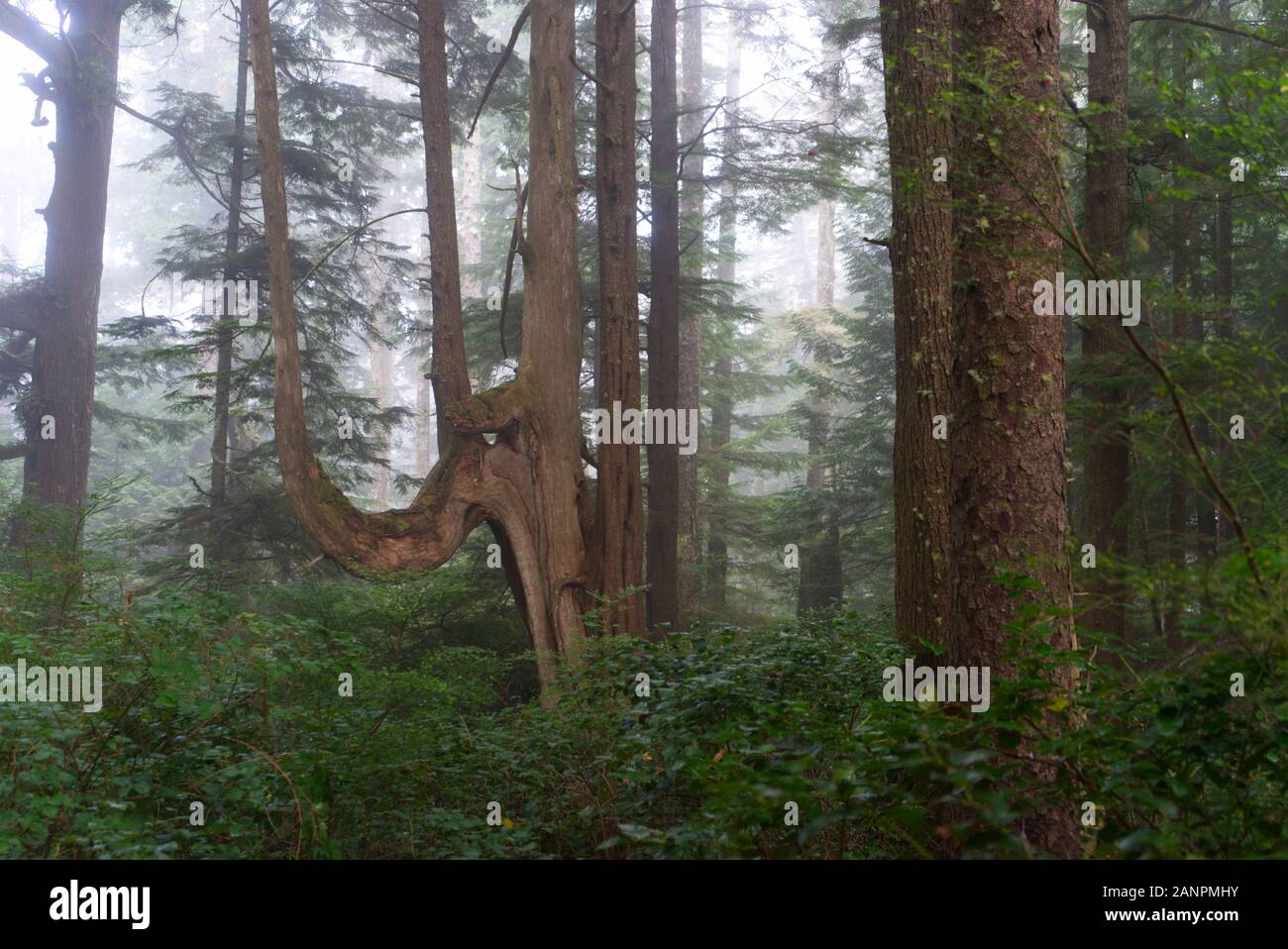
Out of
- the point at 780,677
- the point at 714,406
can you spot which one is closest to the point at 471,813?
the point at 780,677

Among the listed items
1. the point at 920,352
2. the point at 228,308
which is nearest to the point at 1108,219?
the point at 920,352

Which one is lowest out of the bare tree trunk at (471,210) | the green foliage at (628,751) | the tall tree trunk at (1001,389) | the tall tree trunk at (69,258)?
the green foliage at (628,751)

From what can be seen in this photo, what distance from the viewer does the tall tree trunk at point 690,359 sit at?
1545 centimetres

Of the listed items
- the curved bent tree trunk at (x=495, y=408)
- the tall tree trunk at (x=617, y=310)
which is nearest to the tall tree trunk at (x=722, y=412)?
the tall tree trunk at (x=617, y=310)

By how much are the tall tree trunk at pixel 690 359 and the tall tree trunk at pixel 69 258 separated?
8861 millimetres

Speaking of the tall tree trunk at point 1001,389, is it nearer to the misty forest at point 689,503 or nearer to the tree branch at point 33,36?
the misty forest at point 689,503

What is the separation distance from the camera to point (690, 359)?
19.1m

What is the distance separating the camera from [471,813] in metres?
5.92

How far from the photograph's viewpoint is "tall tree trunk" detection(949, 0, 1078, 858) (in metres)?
4.55

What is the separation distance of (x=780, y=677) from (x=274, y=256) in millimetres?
6793

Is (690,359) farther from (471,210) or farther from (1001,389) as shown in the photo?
(471,210)

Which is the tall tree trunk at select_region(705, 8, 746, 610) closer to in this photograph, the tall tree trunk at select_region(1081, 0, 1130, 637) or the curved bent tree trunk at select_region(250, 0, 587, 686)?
the curved bent tree trunk at select_region(250, 0, 587, 686)

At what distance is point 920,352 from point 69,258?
566 inches

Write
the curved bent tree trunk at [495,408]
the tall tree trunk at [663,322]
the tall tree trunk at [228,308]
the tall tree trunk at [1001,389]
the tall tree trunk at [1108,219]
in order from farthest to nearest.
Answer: the tall tree trunk at [228,308] < the tall tree trunk at [663,322] < the tall tree trunk at [1108,219] < the curved bent tree trunk at [495,408] < the tall tree trunk at [1001,389]
